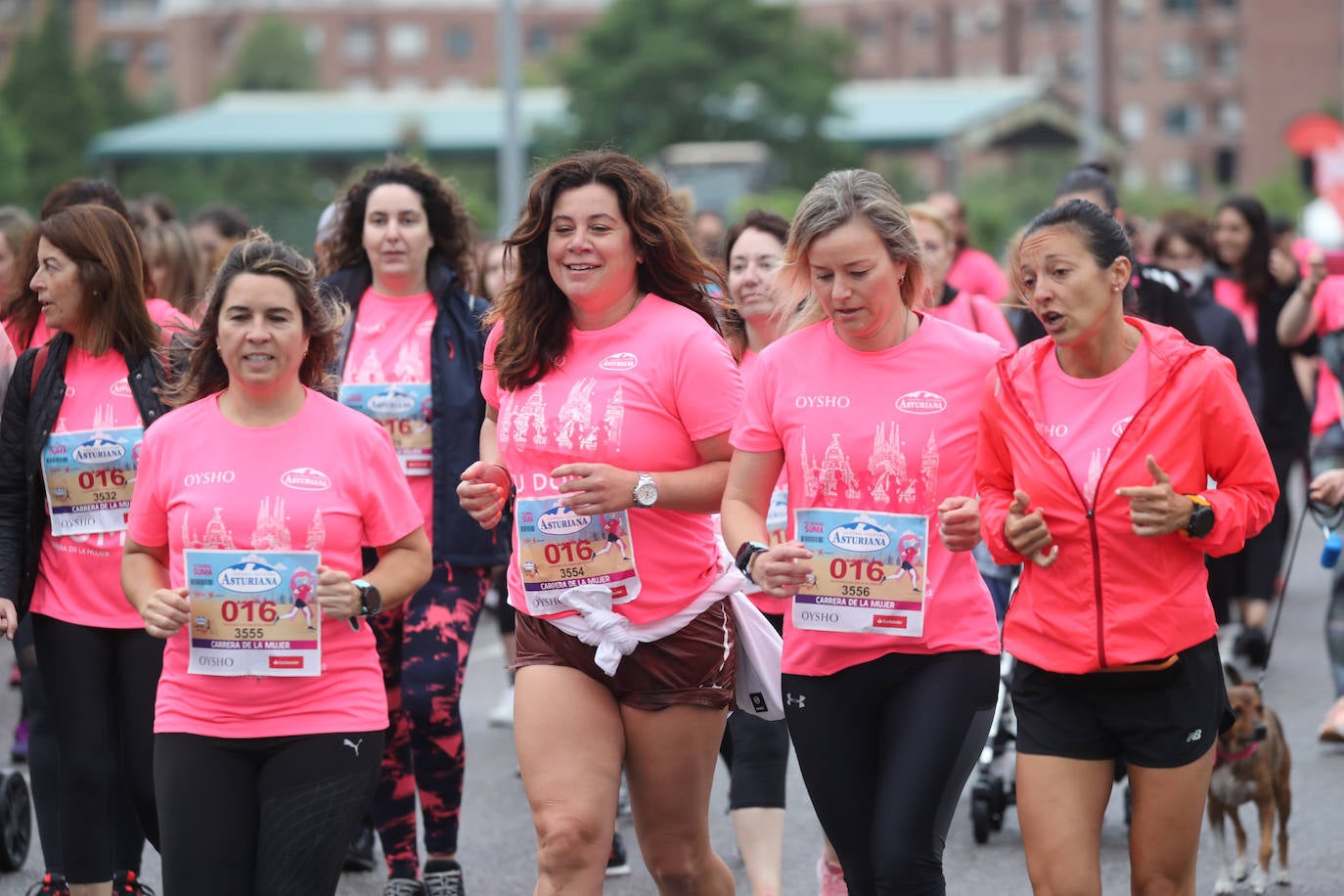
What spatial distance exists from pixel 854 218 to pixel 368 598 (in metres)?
1.49

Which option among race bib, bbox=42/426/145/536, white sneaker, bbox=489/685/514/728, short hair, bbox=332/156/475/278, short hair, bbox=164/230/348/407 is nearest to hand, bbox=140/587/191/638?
short hair, bbox=164/230/348/407

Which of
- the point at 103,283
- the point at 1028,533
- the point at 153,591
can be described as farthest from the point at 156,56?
the point at 1028,533

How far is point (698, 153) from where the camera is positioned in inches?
1729

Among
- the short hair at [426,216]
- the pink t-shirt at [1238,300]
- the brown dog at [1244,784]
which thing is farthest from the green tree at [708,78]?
the brown dog at [1244,784]

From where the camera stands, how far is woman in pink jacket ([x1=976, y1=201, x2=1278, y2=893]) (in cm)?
432

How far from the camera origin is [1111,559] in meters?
4.32

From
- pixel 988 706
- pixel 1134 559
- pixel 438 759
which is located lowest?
pixel 438 759

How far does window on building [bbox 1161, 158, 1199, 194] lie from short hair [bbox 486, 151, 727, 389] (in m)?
93.1

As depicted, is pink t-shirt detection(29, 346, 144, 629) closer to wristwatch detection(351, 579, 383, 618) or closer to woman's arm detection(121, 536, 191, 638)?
woman's arm detection(121, 536, 191, 638)

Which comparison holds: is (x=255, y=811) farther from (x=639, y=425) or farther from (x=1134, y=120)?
(x=1134, y=120)

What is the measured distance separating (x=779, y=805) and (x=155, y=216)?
5.17 m

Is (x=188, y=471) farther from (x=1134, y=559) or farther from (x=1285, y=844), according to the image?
(x=1285, y=844)

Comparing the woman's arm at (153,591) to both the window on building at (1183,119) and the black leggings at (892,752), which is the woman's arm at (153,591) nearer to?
the black leggings at (892,752)

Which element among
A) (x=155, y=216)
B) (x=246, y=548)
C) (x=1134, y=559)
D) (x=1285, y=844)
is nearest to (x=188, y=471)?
(x=246, y=548)
